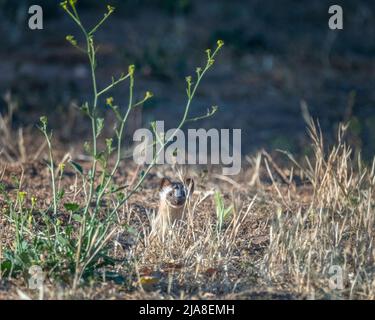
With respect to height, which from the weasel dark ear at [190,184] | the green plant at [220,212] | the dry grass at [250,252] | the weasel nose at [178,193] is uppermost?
the weasel dark ear at [190,184]

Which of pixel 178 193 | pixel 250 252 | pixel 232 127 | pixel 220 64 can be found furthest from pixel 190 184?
pixel 220 64

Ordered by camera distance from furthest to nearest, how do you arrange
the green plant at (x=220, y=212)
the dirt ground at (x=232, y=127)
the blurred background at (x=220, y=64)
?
the blurred background at (x=220, y=64) → the green plant at (x=220, y=212) → the dirt ground at (x=232, y=127)

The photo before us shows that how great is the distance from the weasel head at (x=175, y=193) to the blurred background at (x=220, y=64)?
9.68ft

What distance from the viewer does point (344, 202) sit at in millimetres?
5809

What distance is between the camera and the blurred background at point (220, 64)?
9.61 meters

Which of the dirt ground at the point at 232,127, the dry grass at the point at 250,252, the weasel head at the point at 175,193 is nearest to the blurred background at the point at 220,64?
the dirt ground at the point at 232,127

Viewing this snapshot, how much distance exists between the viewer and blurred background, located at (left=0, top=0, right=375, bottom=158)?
9.61 m

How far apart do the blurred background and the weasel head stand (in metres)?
2.95

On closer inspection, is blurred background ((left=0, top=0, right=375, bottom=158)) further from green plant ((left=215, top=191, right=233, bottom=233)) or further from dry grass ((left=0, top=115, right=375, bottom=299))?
green plant ((left=215, top=191, right=233, bottom=233))

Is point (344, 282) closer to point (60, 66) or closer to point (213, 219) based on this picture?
point (213, 219)

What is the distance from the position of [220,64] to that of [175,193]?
5.80 m

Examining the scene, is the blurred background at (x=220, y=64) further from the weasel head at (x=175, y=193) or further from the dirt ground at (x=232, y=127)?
the weasel head at (x=175, y=193)

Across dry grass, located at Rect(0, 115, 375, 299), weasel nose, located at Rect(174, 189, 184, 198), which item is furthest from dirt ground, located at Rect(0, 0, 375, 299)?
weasel nose, located at Rect(174, 189, 184, 198)

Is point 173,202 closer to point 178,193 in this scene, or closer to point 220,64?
point 178,193
